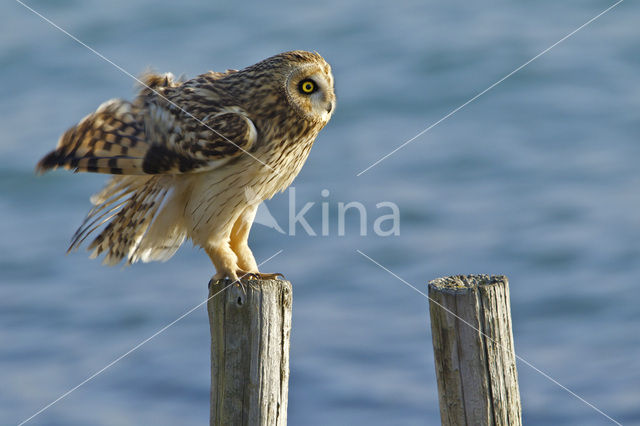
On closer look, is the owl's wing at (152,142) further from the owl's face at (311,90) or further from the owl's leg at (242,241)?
the owl's leg at (242,241)

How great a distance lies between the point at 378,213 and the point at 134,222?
8.01m

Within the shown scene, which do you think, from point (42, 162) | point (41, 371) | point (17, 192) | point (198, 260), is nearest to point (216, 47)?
point (17, 192)

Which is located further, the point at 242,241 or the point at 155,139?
the point at 242,241

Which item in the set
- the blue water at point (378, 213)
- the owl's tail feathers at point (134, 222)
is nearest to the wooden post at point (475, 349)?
the owl's tail feathers at point (134, 222)

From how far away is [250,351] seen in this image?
3.62 meters

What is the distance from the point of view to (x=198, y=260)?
11555 mm

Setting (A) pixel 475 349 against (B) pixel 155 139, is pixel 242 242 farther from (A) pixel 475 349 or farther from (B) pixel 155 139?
(A) pixel 475 349

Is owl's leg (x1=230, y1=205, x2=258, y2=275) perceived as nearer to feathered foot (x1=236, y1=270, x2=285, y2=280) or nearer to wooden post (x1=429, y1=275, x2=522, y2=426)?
feathered foot (x1=236, y1=270, x2=285, y2=280)

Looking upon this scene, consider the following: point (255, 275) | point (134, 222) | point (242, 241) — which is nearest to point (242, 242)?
point (242, 241)

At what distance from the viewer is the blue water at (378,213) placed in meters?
8.91

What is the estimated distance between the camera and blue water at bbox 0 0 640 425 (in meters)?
8.91

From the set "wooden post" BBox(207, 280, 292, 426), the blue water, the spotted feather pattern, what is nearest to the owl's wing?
the spotted feather pattern

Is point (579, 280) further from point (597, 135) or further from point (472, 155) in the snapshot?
point (597, 135)

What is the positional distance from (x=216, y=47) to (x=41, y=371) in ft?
28.1
